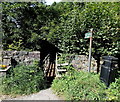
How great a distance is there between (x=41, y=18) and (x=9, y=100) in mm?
4150

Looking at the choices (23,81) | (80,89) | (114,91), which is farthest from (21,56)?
(114,91)

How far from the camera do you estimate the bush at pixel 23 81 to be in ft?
9.57

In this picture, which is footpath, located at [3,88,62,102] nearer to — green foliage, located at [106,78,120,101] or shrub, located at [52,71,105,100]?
shrub, located at [52,71,105,100]

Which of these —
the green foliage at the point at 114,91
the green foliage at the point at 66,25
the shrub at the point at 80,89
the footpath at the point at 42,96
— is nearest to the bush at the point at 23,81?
the footpath at the point at 42,96

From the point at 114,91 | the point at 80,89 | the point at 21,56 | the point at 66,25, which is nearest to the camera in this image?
the point at 114,91

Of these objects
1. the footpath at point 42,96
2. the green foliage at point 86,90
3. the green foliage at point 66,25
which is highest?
the green foliage at point 66,25

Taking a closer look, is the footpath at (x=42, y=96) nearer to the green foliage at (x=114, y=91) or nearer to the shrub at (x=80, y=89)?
the shrub at (x=80, y=89)

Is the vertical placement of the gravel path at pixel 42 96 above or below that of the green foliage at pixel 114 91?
below

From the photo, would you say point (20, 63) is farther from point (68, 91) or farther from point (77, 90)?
point (77, 90)

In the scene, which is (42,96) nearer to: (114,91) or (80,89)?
(80,89)

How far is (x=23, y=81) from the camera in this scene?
3.03 metres

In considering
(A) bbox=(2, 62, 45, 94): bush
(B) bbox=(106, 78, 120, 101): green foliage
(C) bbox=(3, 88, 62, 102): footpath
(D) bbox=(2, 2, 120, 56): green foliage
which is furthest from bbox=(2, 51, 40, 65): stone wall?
(B) bbox=(106, 78, 120, 101): green foliage

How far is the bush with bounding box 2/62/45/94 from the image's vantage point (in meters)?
2.92

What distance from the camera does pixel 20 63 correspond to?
136 inches
